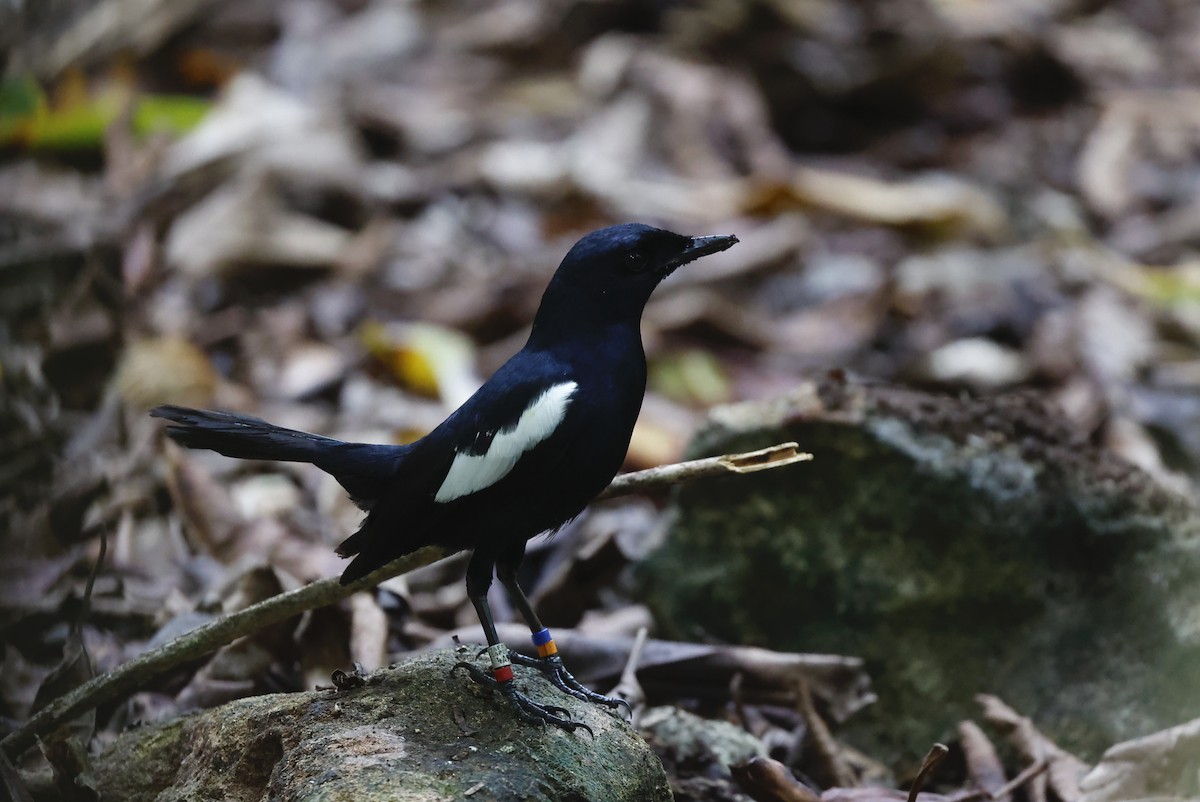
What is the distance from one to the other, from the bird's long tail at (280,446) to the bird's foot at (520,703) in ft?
1.91

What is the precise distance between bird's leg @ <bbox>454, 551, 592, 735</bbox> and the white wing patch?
8.2 inches

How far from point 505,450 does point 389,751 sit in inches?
29.9

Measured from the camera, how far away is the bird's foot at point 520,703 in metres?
2.84

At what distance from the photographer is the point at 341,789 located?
2.43 meters

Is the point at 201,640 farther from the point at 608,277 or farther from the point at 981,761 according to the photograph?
the point at 981,761

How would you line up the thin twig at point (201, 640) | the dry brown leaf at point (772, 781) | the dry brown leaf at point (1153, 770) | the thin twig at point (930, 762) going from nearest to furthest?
the thin twig at point (930, 762)
the thin twig at point (201, 640)
the dry brown leaf at point (772, 781)
the dry brown leaf at point (1153, 770)

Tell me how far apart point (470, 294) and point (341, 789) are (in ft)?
14.9

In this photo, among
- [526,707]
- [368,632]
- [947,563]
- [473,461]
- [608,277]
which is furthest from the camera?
[947,563]

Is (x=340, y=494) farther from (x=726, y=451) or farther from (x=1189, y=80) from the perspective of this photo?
(x=1189, y=80)

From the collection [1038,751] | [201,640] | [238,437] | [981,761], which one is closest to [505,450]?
[238,437]

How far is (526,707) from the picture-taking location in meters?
2.86

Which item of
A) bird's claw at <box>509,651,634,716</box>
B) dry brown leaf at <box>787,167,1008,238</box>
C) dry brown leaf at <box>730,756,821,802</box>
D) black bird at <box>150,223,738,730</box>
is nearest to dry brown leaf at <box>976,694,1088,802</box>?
dry brown leaf at <box>730,756,821,802</box>

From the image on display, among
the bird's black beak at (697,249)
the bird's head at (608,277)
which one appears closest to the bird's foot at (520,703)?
the bird's head at (608,277)

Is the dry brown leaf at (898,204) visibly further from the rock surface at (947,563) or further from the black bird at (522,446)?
the black bird at (522,446)
